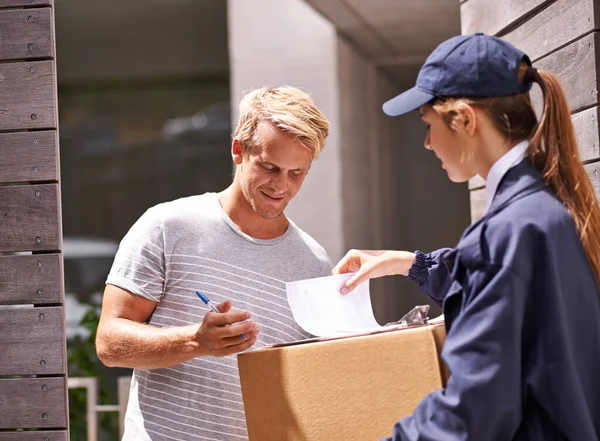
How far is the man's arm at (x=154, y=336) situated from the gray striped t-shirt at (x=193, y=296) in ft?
0.11

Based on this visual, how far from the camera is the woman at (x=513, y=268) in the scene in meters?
1.18

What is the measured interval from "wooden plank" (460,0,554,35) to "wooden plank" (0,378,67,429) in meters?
1.42

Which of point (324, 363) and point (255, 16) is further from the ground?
point (255, 16)

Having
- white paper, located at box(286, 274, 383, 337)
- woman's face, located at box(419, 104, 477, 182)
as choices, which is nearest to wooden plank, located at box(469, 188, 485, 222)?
white paper, located at box(286, 274, 383, 337)

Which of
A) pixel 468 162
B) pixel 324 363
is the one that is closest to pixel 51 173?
pixel 324 363

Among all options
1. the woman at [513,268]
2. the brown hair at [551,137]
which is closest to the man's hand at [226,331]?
the woman at [513,268]

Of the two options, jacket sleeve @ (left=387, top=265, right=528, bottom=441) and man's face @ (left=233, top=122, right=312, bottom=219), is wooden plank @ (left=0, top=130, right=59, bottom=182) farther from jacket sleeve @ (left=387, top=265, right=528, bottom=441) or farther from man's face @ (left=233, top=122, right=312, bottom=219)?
jacket sleeve @ (left=387, top=265, right=528, bottom=441)

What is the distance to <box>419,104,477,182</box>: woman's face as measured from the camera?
4.29 ft

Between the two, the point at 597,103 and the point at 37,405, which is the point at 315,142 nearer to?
the point at 597,103

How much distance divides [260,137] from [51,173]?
0.49 m

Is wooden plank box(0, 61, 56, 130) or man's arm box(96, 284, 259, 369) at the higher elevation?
wooden plank box(0, 61, 56, 130)

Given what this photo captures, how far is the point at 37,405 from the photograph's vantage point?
6.56 ft

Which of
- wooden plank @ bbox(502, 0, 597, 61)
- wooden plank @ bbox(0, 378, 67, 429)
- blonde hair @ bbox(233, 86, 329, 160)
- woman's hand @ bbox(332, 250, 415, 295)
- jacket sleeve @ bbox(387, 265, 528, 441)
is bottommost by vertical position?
wooden plank @ bbox(0, 378, 67, 429)

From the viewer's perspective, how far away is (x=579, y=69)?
194 centimetres
